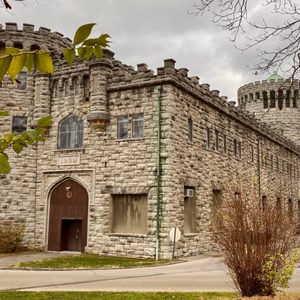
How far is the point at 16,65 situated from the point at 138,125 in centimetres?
2211

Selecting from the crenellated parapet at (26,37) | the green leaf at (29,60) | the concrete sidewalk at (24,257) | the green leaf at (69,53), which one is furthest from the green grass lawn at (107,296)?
the crenellated parapet at (26,37)

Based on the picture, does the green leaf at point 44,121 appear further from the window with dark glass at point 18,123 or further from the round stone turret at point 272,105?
the round stone turret at point 272,105

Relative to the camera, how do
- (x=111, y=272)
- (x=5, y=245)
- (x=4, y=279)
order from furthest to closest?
(x=5, y=245), (x=111, y=272), (x=4, y=279)

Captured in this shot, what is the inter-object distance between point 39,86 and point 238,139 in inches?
532

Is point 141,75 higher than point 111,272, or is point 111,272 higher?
point 141,75

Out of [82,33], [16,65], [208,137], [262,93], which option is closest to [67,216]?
[208,137]

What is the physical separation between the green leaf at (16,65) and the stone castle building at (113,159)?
2092 centimetres

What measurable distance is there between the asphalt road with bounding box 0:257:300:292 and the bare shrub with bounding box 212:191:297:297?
2.86 metres

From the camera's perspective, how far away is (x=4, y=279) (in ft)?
52.6

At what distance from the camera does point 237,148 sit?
1282 inches

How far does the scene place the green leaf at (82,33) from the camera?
7.25 feet

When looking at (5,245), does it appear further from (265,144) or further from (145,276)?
(265,144)

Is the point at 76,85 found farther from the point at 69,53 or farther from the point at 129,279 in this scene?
the point at 69,53

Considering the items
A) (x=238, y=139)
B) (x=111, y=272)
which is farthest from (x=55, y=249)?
(x=238, y=139)
